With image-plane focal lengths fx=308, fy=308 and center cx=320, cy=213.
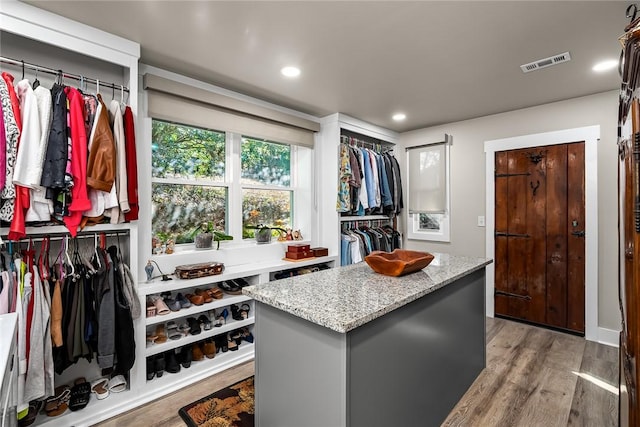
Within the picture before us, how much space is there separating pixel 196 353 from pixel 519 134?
3.97 metres

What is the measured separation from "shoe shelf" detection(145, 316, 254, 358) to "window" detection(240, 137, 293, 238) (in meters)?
0.89

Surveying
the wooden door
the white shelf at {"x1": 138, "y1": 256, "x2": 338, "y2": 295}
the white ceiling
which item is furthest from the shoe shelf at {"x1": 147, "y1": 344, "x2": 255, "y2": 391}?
the wooden door

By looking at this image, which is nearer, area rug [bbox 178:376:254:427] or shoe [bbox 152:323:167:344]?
area rug [bbox 178:376:254:427]

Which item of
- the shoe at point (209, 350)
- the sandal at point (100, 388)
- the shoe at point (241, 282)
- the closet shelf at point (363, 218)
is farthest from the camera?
the closet shelf at point (363, 218)

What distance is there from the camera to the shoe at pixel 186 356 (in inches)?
94.0

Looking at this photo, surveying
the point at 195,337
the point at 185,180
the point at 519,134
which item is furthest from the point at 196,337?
the point at 519,134

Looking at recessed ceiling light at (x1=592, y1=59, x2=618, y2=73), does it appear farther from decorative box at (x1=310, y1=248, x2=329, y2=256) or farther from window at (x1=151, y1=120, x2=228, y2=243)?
window at (x1=151, y1=120, x2=228, y2=243)

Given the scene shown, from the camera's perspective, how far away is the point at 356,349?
4.02 ft

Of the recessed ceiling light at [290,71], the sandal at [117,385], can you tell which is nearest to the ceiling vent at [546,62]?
the recessed ceiling light at [290,71]

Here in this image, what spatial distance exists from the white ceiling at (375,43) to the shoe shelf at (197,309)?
1.90 m

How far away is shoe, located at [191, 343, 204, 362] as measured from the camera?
2484 mm

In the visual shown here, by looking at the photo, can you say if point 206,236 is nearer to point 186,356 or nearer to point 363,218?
point 186,356

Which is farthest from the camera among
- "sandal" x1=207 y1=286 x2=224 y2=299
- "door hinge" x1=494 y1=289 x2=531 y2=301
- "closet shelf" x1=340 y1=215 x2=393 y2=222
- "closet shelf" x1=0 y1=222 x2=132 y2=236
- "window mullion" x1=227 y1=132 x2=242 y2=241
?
"closet shelf" x1=340 y1=215 x2=393 y2=222

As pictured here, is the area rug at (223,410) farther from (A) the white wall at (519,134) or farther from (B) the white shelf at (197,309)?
(A) the white wall at (519,134)
